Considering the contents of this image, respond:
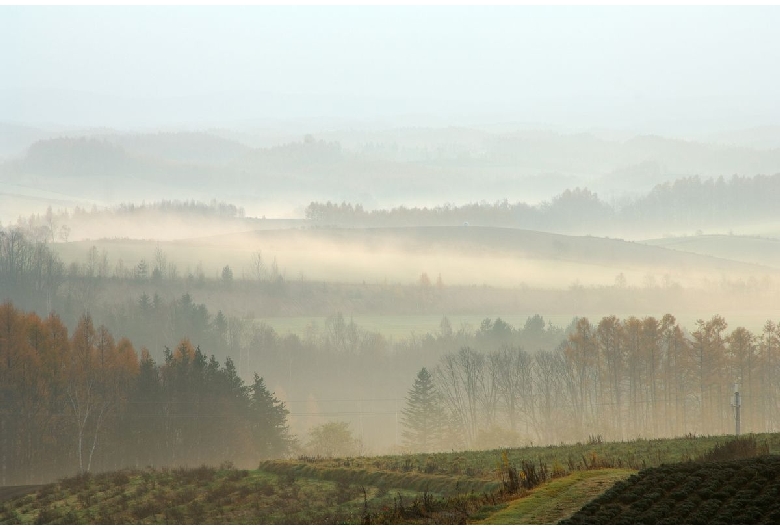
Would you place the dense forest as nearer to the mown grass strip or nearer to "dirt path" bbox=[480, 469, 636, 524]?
the mown grass strip

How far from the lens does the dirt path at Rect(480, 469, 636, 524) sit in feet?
88.6

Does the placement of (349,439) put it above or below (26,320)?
below

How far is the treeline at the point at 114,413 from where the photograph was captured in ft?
381

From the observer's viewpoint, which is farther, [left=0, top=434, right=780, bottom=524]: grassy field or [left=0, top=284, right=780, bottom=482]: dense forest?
[left=0, top=284, right=780, bottom=482]: dense forest

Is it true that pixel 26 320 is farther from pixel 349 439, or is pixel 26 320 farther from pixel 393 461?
pixel 393 461

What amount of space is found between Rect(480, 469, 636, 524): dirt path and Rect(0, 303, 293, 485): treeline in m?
88.4

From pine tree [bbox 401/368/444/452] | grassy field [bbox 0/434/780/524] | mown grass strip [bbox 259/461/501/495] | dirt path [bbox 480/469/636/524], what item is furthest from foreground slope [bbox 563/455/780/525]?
pine tree [bbox 401/368/444/452]

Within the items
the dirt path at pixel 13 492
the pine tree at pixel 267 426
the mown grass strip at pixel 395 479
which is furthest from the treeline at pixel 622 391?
the mown grass strip at pixel 395 479

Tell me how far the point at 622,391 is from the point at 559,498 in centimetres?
13505

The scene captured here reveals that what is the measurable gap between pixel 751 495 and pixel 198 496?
30587 mm

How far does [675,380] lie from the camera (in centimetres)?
15738

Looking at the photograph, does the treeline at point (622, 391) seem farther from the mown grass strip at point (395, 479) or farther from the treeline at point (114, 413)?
the mown grass strip at point (395, 479)

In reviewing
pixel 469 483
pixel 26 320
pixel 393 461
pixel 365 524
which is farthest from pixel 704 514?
pixel 26 320

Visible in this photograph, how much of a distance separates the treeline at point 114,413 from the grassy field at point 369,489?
5974cm
